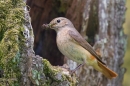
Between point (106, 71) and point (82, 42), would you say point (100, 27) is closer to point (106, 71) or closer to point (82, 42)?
point (82, 42)

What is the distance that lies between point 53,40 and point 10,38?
3181mm

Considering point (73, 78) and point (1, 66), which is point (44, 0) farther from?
point (1, 66)

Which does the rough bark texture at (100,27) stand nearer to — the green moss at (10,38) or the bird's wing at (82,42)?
the bird's wing at (82,42)

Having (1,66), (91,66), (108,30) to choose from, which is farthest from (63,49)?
(1,66)

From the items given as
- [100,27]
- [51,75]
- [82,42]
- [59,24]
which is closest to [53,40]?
[59,24]

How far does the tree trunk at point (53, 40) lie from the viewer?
3654 millimetres

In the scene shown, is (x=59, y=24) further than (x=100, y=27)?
No

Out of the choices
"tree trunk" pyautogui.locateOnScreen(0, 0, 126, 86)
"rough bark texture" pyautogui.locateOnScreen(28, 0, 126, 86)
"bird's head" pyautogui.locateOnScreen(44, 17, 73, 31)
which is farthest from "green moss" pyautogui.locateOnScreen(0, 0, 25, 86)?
"rough bark texture" pyautogui.locateOnScreen(28, 0, 126, 86)

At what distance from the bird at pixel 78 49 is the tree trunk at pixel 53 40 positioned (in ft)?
1.19

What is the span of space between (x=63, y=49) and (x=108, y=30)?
1.30m

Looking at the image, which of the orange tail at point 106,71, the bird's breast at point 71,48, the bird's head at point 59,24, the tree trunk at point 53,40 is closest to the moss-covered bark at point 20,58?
the tree trunk at point 53,40

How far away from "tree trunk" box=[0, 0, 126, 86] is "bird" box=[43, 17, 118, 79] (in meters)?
0.36

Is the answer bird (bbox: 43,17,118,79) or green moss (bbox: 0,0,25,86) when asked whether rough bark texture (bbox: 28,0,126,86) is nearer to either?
bird (bbox: 43,17,118,79)

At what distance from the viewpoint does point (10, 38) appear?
3.72 meters
